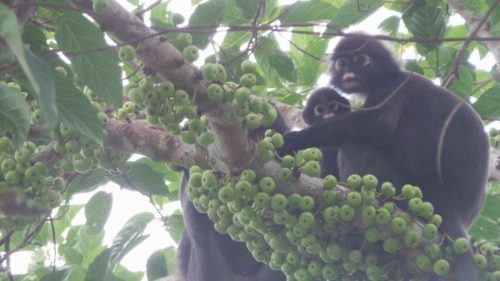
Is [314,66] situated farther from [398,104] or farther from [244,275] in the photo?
[244,275]

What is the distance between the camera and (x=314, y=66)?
4.73 metres

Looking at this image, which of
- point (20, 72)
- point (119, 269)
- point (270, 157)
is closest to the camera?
point (20, 72)

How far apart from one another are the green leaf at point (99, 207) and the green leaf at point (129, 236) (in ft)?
0.48

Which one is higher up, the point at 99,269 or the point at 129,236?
the point at 129,236

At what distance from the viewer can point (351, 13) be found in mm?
3736

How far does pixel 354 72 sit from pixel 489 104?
108cm

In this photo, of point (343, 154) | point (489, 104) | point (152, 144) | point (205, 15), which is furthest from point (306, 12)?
point (489, 104)

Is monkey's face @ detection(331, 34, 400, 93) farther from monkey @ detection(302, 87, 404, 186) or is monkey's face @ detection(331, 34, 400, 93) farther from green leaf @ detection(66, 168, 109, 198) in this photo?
green leaf @ detection(66, 168, 109, 198)

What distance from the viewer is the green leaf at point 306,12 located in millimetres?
3658

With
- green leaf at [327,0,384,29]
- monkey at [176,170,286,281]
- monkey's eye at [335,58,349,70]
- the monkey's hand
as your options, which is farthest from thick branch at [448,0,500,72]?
monkey at [176,170,286,281]

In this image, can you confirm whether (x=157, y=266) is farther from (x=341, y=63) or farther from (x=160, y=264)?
(x=341, y=63)

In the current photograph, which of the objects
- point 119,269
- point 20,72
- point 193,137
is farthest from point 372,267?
point 119,269

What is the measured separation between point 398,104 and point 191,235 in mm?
1439

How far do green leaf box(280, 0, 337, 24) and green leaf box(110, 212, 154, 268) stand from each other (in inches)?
56.7
